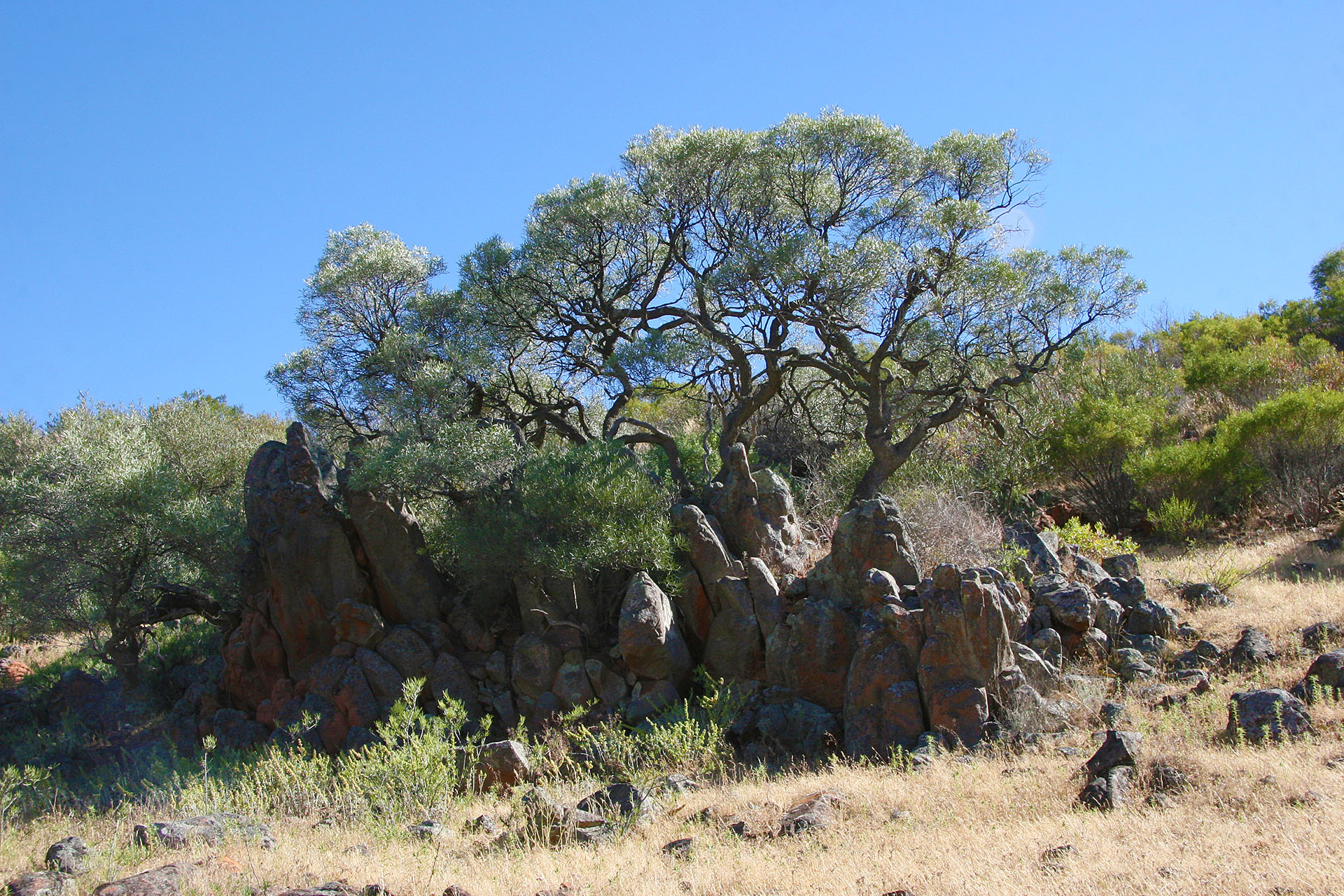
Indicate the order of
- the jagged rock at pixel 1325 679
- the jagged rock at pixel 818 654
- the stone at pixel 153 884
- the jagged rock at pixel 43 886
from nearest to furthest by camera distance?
the stone at pixel 153 884 → the jagged rock at pixel 43 886 → the jagged rock at pixel 1325 679 → the jagged rock at pixel 818 654

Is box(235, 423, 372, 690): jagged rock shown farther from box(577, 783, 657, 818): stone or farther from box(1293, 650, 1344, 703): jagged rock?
box(1293, 650, 1344, 703): jagged rock

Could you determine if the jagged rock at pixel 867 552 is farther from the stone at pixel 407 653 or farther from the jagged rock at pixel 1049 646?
the stone at pixel 407 653

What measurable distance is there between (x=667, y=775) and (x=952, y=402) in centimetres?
1116

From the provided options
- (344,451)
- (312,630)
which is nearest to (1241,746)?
(312,630)

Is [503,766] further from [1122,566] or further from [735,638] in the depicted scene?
[1122,566]

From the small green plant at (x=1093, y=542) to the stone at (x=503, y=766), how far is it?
10.1m

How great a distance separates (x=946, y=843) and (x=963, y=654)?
3.99 meters

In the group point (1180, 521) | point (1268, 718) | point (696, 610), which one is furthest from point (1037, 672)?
point (1180, 521)

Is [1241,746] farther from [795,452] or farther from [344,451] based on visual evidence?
[344,451]

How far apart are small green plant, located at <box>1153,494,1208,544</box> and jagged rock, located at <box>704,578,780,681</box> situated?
10.1 meters

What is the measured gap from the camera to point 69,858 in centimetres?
857

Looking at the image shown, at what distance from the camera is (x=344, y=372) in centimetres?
2050

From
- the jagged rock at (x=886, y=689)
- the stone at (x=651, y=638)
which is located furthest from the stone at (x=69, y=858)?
the jagged rock at (x=886, y=689)

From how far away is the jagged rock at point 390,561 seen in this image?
17.0 meters
